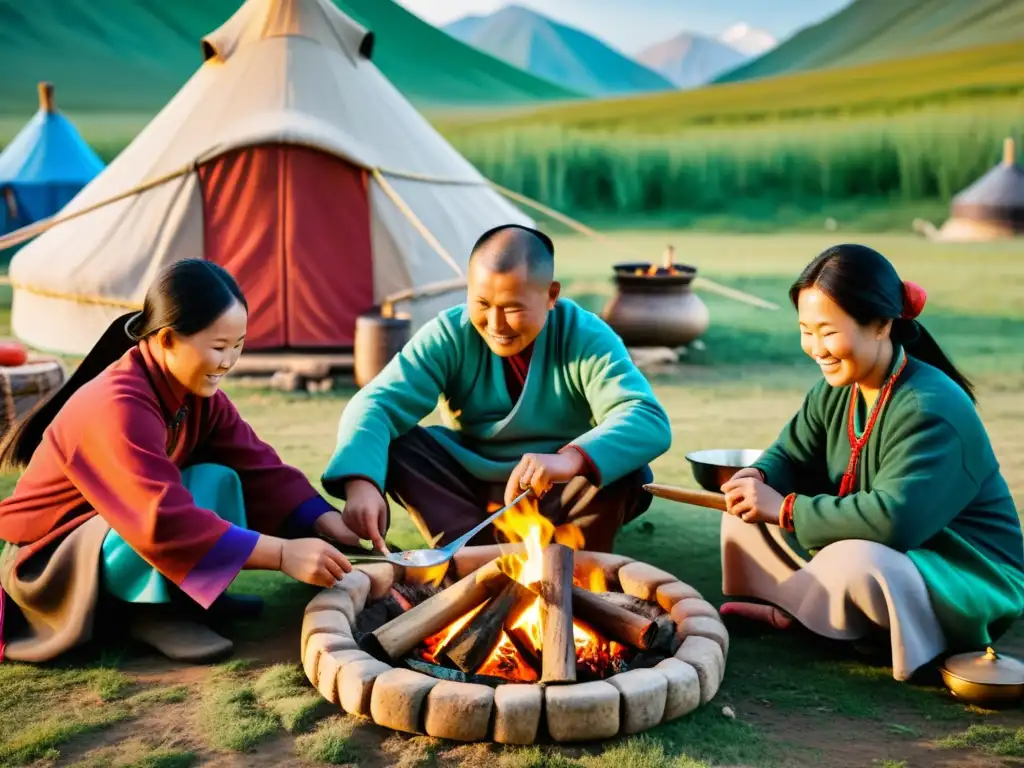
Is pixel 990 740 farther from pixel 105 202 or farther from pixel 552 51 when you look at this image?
pixel 552 51

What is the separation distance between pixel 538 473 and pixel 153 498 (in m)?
0.90

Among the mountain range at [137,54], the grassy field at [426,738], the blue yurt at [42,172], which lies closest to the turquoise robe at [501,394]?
the grassy field at [426,738]

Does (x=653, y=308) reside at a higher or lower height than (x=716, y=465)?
higher

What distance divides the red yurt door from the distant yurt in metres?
11.6

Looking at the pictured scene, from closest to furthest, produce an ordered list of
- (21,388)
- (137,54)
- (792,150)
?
(21,388)
(792,150)
(137,54)

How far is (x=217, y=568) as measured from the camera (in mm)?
2533

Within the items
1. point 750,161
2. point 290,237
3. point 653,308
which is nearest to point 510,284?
point 290,237

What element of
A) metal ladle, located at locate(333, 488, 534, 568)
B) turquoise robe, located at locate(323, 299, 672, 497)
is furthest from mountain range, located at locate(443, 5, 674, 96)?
metal ladle, located at locate(333, 488, 534, 568)

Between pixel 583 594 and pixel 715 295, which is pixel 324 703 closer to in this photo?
pixel 583 594

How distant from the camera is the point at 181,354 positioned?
2.64 metres

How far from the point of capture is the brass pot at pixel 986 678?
2.50 m

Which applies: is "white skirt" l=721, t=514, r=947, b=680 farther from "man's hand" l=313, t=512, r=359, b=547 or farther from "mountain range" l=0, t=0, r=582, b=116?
"mountain range" l=0, t=0, r=582, b=116

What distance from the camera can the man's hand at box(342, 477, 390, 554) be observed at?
280cm

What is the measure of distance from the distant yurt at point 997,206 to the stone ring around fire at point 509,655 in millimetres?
14696
